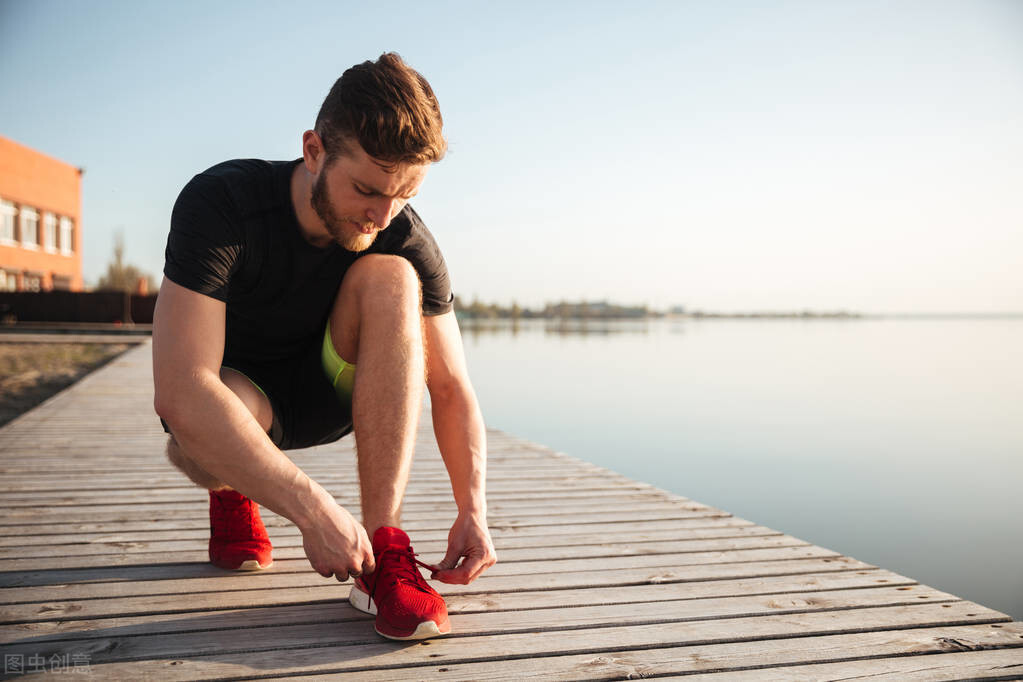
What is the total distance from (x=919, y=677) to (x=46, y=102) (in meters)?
42.3

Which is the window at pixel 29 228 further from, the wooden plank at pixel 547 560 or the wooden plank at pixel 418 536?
the wooden plank at pixel 547 560

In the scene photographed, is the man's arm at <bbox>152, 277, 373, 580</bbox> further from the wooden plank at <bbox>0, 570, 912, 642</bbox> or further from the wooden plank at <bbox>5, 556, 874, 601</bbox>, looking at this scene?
the wooden plank at <bbox>5, 556, 874, 601</bbox>

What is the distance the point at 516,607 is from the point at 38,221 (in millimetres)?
26783

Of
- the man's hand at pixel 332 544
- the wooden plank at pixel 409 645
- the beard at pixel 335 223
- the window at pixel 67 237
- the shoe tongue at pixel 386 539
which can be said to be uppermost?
the window at pixel 67 237

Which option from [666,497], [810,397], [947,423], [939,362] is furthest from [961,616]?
[939,362]

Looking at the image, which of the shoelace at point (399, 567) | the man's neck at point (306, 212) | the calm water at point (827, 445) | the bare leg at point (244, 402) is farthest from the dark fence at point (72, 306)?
the shoelace at point (399, 567)

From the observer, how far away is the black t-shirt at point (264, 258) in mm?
1293

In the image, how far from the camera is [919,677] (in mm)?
1188

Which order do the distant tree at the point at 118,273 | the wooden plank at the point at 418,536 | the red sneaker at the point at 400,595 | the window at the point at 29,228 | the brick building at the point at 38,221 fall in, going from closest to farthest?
1. the red sneaker at the point at 400,595
2. the wooden plank at the point at 418,536
3. the brick building at the point at 38,221
4. the window at the point at 29,228
5. the distant tree at the point at 118,273

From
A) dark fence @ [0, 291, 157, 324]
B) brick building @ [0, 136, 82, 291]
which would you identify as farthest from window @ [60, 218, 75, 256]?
dark fence @ [0, 291, 157, 324]

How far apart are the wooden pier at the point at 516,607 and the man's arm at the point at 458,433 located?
17 centimetres

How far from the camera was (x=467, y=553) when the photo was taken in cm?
133

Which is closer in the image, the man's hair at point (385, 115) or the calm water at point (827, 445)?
the man's hair at point (385, 115)

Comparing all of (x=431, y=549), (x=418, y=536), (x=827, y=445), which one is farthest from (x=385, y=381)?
(x=827, y=445)
